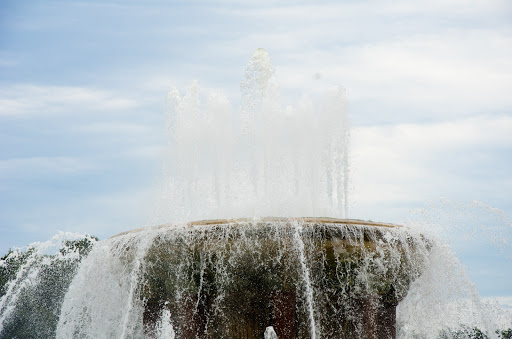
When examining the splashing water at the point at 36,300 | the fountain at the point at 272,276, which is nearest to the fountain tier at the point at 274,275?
the fountain at the point at 272,276

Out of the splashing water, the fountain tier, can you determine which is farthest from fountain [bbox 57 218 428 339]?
the splashing water

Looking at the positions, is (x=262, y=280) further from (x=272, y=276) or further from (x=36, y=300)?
(x=36, y=300)

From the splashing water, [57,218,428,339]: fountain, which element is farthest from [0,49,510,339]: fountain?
the splashing water

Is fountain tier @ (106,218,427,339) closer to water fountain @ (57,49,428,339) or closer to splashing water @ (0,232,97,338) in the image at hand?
water fountain @ (57,49,428,339)

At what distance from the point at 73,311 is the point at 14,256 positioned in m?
9.61

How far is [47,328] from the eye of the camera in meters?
16.5

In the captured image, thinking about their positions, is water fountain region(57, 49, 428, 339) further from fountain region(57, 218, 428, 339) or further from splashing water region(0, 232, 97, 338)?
splashing water region(0, 232, 97, 338)

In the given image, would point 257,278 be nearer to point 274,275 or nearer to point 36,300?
point 274,275

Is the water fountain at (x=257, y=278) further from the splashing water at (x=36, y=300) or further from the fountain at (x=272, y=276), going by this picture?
the splashing water at (x=36, y=300)

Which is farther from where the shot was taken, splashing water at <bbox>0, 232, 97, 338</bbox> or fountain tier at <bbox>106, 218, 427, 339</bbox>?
splashing water at <bbox>0, 232, 97, 338</bbox>

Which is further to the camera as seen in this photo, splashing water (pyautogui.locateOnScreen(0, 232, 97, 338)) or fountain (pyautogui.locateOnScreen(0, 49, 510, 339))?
splashing water (pyautogui.locateOnScreen(0, 232, 97, 338))

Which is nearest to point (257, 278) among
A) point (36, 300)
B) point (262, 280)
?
point (262, 280)

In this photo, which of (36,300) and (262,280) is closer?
(262,280)

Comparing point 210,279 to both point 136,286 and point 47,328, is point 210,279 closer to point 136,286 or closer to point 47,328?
point 136,286
